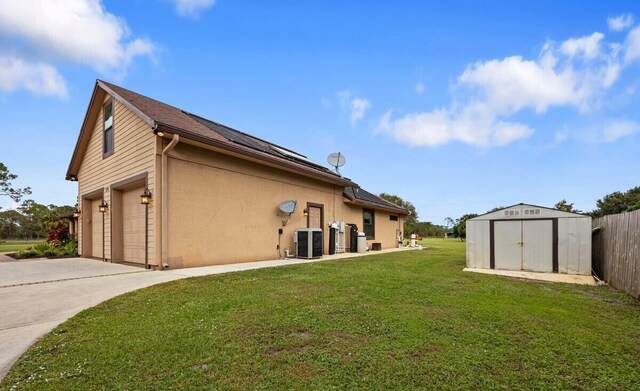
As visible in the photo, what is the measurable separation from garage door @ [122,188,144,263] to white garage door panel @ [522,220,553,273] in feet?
37.0

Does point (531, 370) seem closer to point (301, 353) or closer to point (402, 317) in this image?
point (402, 317)

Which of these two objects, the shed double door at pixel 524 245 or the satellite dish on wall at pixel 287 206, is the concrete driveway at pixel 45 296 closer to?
→ the satellite dish on wall at pixel 287 206

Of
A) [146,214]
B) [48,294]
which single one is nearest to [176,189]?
[146,214]

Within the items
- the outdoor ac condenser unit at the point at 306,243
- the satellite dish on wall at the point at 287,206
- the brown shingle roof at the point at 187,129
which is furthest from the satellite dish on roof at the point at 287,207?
the brown shingle roof at the point at 187,129

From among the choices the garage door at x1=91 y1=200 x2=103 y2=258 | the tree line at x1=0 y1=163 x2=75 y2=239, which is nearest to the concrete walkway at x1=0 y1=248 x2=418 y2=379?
the garage door at x1=91 y1=200 x2=103 y2=258

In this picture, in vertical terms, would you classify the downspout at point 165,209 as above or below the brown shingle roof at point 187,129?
below

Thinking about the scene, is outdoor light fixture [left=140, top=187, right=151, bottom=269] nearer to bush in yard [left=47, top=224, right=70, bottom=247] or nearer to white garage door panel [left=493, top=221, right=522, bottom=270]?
bush in yard [left=47, top=224, right=70, bottom=247]

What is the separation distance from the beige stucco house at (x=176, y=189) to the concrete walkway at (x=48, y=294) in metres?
1.20

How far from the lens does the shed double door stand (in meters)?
9.50

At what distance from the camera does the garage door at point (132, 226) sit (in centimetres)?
940

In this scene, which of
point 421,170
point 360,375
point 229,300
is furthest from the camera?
point 421,170

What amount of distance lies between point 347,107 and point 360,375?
14935mm

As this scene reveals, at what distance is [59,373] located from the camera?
2.65 meters

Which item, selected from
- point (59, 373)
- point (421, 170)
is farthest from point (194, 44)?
point (421, 170)
